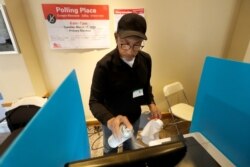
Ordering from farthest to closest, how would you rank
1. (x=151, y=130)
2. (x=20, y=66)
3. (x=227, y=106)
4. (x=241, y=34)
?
(x=241, y=34) → (x=20, y=66) → (x=151, y=130) → (x=227, y=106)

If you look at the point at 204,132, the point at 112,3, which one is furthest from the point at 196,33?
the point at 204,132

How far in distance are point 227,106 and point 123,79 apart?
1.83 feet

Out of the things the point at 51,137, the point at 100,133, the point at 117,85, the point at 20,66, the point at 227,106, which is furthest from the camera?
the point at 100,133

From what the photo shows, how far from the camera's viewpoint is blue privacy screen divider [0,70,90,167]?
0.21 meters

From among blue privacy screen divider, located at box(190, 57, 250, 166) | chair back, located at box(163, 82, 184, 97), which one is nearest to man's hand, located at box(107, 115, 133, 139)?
blue privacy screen divider, located at box(190, 57, 250, 166)

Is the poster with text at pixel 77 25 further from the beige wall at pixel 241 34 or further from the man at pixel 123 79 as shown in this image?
the beige wall at pixel 241 34

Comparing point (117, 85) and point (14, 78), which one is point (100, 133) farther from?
point (117, 85)

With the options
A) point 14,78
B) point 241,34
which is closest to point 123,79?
point 14,78

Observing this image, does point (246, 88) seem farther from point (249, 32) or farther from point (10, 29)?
point (10, 29)

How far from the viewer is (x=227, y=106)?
556 mm

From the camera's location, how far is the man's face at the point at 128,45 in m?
0.81

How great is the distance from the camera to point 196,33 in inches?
73.3

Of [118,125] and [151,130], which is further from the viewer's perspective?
[151,130]

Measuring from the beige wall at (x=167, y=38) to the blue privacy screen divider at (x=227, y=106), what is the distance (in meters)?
1.32
